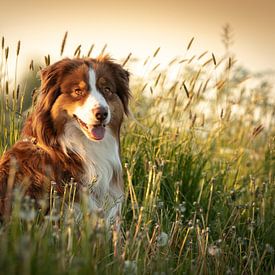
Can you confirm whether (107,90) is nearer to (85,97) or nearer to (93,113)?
(85,97)

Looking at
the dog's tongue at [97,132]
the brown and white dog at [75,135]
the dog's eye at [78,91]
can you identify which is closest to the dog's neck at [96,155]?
the brown and white dog at [75,135]

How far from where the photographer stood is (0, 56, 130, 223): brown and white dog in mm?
4777

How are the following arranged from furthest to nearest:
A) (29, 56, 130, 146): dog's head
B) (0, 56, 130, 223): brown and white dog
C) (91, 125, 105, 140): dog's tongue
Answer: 1. (91, 125, 105, 140): dog's tongue
2. (29, 56, 130, 146): dog's head
3. (0, 56, 130, 223): brown and white dog

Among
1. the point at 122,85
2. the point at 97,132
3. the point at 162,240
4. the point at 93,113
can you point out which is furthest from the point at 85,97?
the point at 162,240

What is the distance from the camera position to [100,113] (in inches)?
189

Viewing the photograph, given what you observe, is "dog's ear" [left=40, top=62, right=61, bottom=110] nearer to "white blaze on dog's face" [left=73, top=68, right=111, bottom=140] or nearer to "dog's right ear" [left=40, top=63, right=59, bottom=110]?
"dog's right ear" [left=40, top=63, right=59, bottom=110]

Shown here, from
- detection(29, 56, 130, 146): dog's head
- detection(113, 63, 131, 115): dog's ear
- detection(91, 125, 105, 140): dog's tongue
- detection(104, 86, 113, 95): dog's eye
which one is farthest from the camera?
detection(113, 63, 131, 115): dog's ear

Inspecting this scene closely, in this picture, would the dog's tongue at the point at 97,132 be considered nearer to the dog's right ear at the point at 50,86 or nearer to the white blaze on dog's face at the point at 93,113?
the white blaze on dog's face at the point at 93,113

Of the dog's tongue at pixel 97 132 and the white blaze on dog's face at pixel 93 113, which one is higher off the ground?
the white blaze on dog's face at pixel 93 113

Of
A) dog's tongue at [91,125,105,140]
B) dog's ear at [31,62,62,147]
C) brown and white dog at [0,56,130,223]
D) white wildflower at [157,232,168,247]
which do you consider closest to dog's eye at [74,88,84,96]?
brown and white dog at [0,56,130,223]

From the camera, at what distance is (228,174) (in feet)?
20.8

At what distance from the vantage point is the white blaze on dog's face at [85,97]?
4.87 meters

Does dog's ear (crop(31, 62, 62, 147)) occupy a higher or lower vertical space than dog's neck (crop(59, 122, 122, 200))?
higher

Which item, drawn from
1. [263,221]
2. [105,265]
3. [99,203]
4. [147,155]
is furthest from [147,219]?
[147,155]
